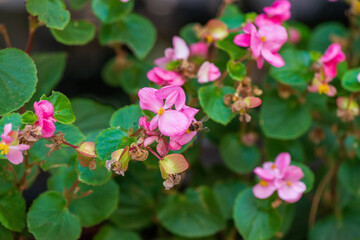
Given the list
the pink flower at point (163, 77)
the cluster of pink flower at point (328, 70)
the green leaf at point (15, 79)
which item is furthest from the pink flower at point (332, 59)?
the green leaf at point (15, 79)

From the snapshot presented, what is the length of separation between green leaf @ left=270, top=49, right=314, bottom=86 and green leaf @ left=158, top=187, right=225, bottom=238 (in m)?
0.25

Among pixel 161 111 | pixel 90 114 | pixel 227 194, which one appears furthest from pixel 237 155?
pixel 161 111

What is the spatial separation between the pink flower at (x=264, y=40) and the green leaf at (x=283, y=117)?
0.20 m

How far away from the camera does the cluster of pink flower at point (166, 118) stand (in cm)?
52

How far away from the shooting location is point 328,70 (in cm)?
72

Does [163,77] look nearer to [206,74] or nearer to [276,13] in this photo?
[206,74]

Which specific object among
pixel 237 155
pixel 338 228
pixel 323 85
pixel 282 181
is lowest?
pixel 338 228

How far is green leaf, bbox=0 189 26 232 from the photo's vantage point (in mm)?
644

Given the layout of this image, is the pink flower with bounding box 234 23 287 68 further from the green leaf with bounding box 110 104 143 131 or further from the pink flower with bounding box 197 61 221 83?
the green leaf with bounding box 110 104 143 131

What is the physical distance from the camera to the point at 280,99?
86cm

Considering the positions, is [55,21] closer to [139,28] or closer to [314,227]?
[139,28]

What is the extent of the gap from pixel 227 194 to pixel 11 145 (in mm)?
481

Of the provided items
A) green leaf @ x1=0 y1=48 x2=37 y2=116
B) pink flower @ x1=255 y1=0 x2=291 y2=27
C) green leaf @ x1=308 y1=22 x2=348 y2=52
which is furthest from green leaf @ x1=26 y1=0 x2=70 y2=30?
green leaf @ x1=308 y1=22 x2=348 y2=52

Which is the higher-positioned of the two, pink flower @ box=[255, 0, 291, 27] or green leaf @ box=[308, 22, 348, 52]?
pink flower @ box=[255, 0, 291, 27]
